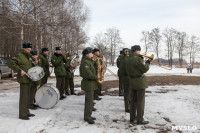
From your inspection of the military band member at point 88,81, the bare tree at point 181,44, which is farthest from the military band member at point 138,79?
the bare tree at point 181,44

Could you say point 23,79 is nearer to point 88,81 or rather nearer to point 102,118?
point 88,81

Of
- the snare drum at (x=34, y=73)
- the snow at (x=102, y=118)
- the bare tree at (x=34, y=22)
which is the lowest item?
the snow at (x=102, y=118)

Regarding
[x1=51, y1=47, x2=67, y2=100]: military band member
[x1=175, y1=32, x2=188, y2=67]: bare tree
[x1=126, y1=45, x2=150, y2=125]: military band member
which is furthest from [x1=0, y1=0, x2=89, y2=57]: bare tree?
[x1=175, y1=32, x2=188, y2=67]: bare tree

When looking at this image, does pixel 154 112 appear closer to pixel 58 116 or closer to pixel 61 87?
pixel 58 116

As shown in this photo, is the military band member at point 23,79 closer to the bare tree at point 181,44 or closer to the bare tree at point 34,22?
the bare tree at point 34,22

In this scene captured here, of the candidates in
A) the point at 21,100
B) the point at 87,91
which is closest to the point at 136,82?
the point at 87,91

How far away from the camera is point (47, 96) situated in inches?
215

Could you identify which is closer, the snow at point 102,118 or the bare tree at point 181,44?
the snow at point 102,118

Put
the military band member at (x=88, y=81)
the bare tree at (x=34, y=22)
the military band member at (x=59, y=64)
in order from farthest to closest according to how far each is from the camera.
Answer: the bare tree at (x=34, y=22) < the military band member at (x=59, y=64) < the military band member at (x=88, y=81)

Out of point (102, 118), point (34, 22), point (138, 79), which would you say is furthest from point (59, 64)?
point (34, 22)

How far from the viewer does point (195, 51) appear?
5094 centimetres

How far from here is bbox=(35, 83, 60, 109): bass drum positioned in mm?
5383

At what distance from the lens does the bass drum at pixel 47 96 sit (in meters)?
5.38

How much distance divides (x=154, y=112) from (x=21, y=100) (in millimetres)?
4112
